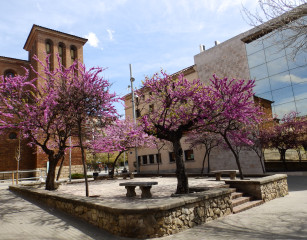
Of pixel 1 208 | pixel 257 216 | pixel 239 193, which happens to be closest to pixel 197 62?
pixel 239 193

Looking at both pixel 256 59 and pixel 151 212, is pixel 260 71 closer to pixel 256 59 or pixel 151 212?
pixel 256 59

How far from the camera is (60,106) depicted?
9398 millimetres

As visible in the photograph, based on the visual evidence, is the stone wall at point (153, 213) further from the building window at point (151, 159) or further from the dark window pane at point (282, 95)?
the building window at point (151, 159)

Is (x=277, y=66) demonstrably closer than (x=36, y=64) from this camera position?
Yes

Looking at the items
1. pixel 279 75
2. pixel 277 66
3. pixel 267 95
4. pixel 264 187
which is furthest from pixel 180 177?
pixel 277 66

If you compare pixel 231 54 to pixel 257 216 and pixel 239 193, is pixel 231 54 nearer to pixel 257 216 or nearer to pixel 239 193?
pixel 239 193

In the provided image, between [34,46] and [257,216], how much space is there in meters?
29.5

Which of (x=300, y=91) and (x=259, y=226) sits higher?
(x=300, y=91)

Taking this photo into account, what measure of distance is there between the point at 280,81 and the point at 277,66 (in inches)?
50.6

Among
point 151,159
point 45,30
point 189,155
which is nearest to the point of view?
point 189,155

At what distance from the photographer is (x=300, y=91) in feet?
55.4

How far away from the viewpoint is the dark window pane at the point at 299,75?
16.7 m

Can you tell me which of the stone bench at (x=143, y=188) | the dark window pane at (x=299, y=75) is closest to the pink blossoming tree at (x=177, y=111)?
the stone bench at (x=143, y=188)

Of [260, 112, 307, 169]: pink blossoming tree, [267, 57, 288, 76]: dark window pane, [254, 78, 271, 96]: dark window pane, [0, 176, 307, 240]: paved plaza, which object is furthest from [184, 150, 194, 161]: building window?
[0, 176, 307, 240]: paved plaza
